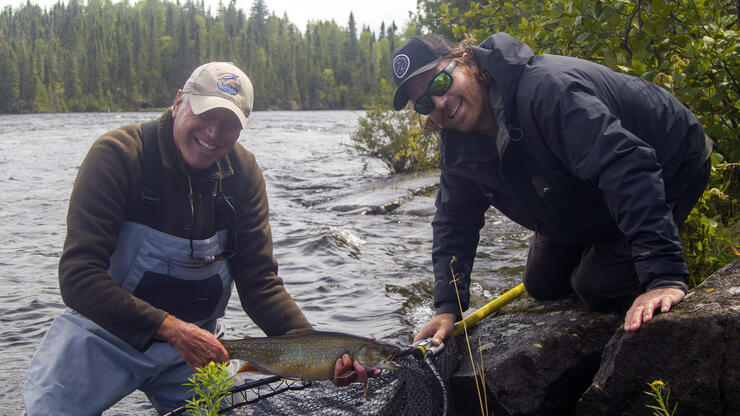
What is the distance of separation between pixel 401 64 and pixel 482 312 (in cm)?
170

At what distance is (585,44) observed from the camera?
5945mm

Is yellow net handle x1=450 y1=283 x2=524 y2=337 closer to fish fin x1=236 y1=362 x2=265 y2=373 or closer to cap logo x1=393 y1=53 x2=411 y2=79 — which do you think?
fish fin x1=236 y1=362 x2=265 y2=373

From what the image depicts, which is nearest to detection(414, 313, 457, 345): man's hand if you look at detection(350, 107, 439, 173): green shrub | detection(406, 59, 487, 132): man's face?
detection(406, 59, 487, 132): man's face

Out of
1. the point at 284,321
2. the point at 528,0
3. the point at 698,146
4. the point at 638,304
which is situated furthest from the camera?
the point at 528,0

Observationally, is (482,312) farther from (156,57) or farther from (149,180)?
(156,57)

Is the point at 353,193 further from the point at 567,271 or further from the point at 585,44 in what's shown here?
the point at 567,271

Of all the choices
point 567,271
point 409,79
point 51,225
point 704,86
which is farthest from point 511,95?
point 51,225

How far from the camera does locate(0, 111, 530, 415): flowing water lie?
632 cm

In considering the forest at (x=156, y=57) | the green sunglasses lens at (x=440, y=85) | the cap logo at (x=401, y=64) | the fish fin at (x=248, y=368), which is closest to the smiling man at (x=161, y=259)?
the fish fin at (x=248, y=368)

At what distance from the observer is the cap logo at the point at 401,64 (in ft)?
12.0

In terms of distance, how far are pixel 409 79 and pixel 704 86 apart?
2824 mm

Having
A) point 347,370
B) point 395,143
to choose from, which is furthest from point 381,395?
point 395,143

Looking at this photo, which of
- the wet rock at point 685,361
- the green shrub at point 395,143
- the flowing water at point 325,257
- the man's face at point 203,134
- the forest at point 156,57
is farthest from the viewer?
the forest at point 156,57

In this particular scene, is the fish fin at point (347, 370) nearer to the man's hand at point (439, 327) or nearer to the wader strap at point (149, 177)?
the man's hand at point (439, 327)
